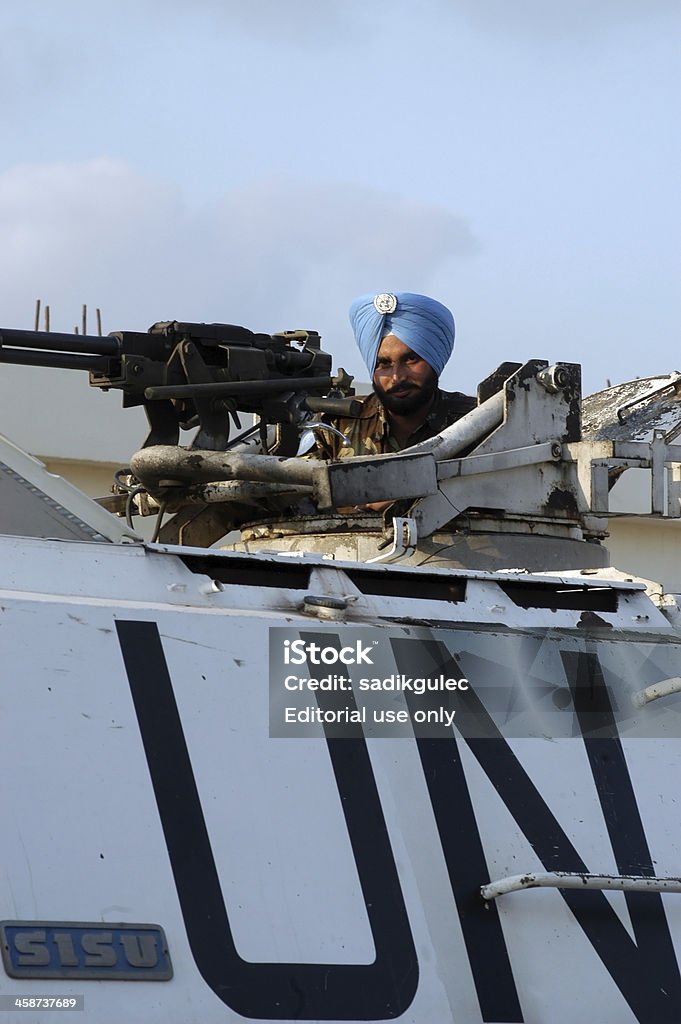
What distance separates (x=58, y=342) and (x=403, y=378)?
1719 millimetres

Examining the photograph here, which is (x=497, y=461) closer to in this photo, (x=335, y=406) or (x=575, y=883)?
(x=335, y=406)

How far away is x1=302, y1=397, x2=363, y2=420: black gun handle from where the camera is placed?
5102 mm

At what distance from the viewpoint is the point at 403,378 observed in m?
6.14

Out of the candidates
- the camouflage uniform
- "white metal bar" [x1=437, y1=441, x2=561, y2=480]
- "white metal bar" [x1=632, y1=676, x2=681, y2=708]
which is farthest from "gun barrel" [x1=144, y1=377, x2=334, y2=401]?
"white metal bar" [x1=632, y1=676, x2=681, y2=708]

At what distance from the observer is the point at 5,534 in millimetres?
3666

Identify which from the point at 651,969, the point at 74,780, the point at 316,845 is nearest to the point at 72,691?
the point at 74,780

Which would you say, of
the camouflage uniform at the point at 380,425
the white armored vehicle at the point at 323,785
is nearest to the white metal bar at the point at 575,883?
the white armored vehicle at the point at 323,785

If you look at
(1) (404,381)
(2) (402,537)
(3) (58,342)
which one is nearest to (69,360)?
(3) (58,342)

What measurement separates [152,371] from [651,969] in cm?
242

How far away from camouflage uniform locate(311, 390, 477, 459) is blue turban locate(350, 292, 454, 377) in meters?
0.14

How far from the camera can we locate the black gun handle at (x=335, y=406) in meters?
5.10

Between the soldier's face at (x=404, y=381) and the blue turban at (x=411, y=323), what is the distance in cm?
3

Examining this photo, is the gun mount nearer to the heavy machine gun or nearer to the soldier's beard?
the heavy machine gun

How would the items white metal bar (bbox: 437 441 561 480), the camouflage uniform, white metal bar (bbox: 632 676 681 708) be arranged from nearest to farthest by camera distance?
white metal bar (bbox: 632 676 681 708)
white metal bar (bbox: 437 441 561 480)
the camouflage uniform
